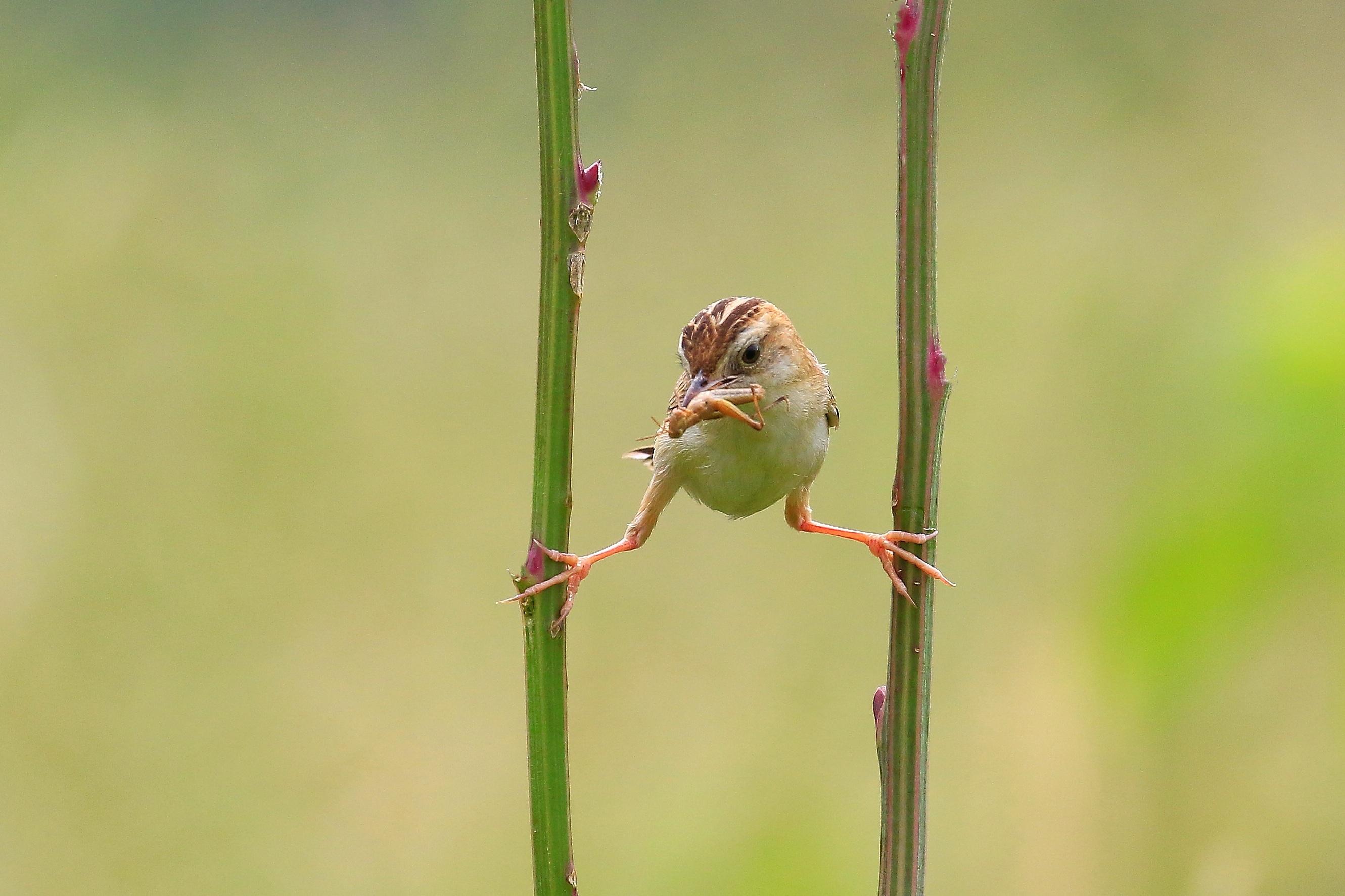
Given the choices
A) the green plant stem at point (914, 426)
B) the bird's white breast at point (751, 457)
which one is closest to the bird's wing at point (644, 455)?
the bird's white breast at point (751, 457)

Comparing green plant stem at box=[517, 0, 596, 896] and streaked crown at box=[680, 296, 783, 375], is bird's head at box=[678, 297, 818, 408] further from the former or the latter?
green plant stem at box=[517, 0, 596, 896]

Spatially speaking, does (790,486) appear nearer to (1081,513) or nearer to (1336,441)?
(1336,441)

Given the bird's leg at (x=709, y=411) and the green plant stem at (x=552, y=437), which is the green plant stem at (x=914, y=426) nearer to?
the green plant stem at (x=552, y=437)

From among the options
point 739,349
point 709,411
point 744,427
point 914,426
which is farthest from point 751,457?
point 914,426

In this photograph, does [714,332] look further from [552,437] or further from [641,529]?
[552,437]

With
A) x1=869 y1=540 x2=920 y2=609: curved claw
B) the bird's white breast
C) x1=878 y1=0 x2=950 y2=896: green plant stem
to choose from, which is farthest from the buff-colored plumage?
x1=878 y1=0 x2=950 y2=896: green plant stem

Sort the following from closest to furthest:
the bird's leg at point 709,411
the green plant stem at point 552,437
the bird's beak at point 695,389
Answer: the green plant stem at point 552,437
the bird's leg at point 709,411
the bird's beak at point 695,389

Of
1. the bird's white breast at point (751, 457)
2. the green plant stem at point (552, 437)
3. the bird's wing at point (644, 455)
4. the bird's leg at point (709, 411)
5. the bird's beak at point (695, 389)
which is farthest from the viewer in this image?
the bird's wing at point (644, 455)
